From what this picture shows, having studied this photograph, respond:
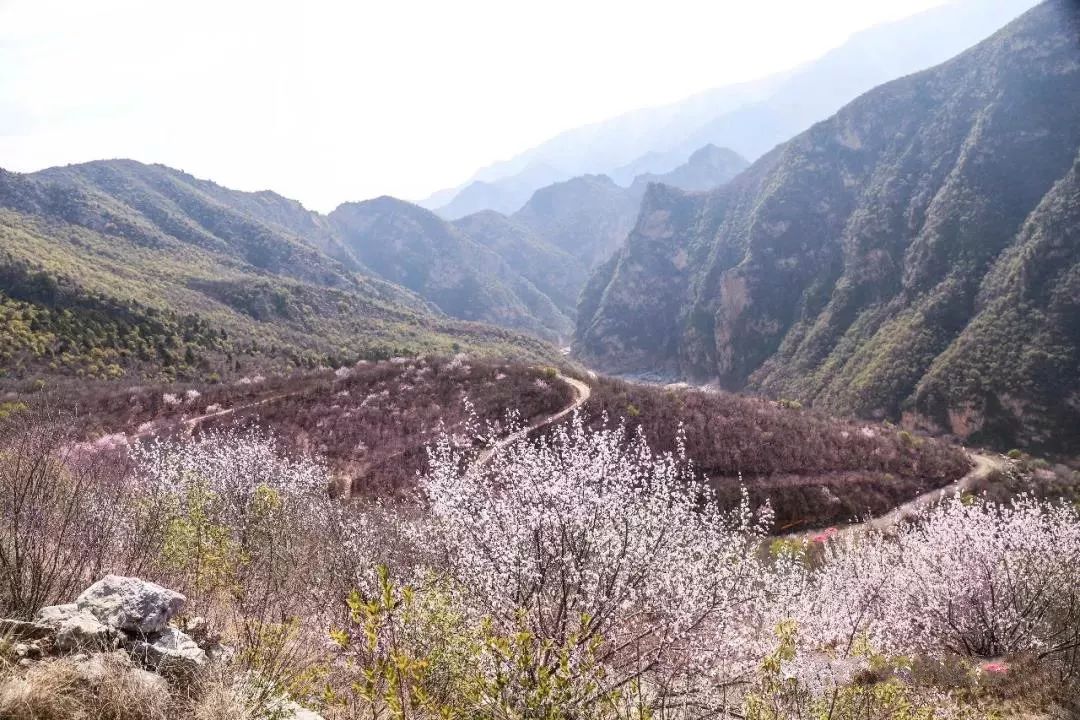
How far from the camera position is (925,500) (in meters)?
36.8

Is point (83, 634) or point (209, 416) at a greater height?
point (83, 634)

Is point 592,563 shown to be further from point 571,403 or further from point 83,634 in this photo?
point 571,403

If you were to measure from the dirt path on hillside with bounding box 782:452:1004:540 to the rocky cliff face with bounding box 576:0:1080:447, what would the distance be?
28.4m

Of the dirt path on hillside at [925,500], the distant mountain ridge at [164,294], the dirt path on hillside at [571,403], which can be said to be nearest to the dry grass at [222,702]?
the dirt path on hillside at [925,500]

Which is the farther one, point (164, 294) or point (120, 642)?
point (164, 294)

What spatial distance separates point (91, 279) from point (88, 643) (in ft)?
251

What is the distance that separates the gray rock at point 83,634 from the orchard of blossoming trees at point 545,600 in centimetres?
57

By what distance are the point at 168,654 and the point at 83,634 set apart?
74cm

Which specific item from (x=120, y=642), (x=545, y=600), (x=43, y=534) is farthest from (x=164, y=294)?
(x=545, y=600)

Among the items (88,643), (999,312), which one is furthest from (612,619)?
(999,312)

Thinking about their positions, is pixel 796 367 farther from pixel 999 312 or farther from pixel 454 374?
pixel 454 374

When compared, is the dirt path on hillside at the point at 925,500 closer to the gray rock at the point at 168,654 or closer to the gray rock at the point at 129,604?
the gray rock at the point at 168,654

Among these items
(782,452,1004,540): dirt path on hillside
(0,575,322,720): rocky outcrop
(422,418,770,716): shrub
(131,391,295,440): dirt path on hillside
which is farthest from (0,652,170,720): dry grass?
(131,391,295,440): dirt path on hillside

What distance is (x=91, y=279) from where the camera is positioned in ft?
213
